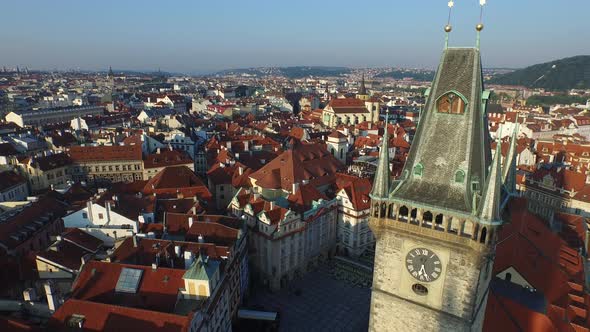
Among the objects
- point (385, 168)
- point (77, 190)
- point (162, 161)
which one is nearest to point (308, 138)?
point (162, 161)

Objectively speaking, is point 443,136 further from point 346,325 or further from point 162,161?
point 162,161

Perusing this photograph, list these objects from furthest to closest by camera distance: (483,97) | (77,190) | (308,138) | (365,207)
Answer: (308,138) → (77,190) → (365,207) → (483,97)

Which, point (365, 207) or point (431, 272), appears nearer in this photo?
point (431, 272)

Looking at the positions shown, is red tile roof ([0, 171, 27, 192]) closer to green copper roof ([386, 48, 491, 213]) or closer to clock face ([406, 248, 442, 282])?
clock face ([406, 248, 442, 282])

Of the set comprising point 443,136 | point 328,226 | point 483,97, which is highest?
point 483,97

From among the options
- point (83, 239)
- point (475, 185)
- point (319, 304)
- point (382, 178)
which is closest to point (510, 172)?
point (475, 185)

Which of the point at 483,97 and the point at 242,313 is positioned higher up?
the point at 483,97

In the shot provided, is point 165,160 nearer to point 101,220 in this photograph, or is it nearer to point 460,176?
point 101,220
